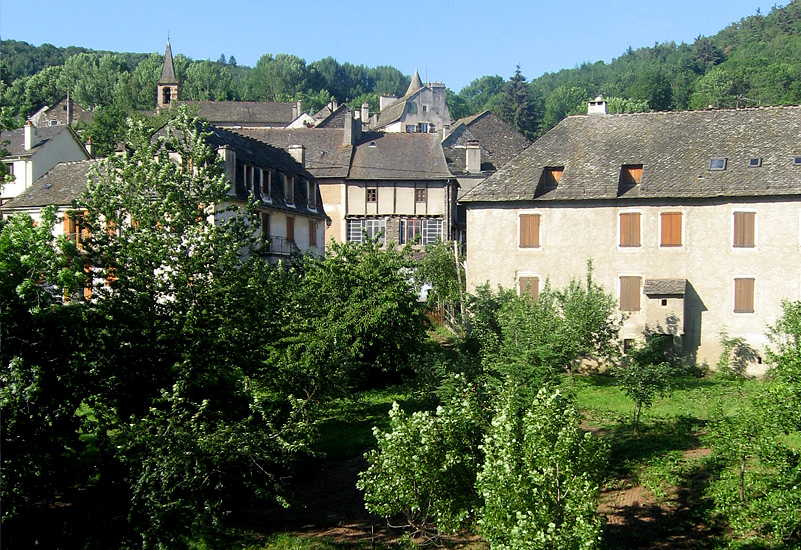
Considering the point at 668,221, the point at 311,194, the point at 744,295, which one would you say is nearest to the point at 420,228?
the point at 311,194

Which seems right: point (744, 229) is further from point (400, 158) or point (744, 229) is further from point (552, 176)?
point (400, 158)

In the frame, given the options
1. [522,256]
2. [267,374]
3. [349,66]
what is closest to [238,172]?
[522,256]

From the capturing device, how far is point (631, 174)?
31391mm

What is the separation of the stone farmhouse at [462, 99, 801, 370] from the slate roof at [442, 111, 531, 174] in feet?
80.7

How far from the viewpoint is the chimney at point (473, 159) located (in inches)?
2172

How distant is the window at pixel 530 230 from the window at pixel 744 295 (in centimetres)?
728

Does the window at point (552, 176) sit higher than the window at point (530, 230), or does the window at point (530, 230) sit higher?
the window at point (552, 176)

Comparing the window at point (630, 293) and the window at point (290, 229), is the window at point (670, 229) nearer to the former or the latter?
the window at point (630, 293)

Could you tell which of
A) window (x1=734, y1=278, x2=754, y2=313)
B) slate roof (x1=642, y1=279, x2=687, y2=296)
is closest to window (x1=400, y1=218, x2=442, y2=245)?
slate roof (x1=642, y1=279, x2=687, y2=296)

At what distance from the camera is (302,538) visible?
15.9m

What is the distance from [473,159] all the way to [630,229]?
25752 millimetres

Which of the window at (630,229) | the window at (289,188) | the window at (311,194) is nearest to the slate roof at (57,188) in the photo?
the window at (289,188)

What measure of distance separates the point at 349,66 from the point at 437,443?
176061 millimetres

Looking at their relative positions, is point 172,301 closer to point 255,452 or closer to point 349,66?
point 255,452
